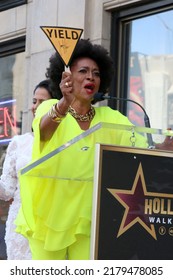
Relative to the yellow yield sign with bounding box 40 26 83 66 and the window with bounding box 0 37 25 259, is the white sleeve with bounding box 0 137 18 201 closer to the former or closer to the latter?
the yellow yield sign with bounding box 40 26 83 66


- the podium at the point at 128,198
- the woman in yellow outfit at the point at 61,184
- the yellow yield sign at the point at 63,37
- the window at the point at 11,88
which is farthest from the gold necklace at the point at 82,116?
the window at the point at 11,88

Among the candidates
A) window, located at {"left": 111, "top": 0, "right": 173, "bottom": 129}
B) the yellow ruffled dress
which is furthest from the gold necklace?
window, located at {"left": 111, "top": 0, "right": 173, "bottom": 129}

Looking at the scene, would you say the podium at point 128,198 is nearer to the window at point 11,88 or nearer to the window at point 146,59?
the window at point 146,59

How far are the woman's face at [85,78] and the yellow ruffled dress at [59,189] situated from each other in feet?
0.88

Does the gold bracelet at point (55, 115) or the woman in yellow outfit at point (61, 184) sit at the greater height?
the gold bracelet at point (55, 115)

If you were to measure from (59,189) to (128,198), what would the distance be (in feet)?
1.89

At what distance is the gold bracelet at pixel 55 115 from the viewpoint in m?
4.55

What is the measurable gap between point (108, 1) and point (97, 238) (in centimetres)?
685

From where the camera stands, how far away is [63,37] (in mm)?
4555

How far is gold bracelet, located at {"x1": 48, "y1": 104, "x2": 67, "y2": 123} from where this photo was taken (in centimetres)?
455

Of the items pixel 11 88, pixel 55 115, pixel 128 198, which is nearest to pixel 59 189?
pixel 55 115

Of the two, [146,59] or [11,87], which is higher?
[146,59]

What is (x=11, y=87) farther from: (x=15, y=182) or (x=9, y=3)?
(x=15, y=182)
